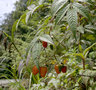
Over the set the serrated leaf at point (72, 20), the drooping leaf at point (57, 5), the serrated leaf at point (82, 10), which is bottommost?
the serrated leaf at point (72, 20)

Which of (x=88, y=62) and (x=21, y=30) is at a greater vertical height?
(x=21, y=30)

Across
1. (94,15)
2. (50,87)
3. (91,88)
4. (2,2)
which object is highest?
(2,2)

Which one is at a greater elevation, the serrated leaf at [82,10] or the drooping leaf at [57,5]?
the drooping leaf at [57,5]

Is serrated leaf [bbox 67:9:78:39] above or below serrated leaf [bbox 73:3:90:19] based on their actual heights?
below

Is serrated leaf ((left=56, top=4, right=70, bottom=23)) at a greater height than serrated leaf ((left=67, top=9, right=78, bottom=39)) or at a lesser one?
greater

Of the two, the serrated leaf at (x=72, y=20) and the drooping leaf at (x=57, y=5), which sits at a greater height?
the drooping leaf at (x=57, y=5)

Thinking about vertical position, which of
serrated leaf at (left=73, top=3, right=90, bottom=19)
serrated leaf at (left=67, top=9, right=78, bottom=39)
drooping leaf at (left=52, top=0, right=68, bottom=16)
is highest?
drooping leaf at (left=52, top=0, right=68, bottom=16)

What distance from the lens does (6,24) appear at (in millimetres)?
4926

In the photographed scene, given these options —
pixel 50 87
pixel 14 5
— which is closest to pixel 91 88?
pixel 50 87

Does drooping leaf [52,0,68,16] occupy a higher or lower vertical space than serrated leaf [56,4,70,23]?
higher

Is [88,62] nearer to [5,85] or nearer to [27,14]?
[27,14]

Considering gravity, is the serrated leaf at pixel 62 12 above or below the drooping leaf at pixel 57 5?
below

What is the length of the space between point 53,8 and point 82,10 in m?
0.07

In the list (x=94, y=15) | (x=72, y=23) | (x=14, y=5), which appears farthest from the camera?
(x=14, y=5)
